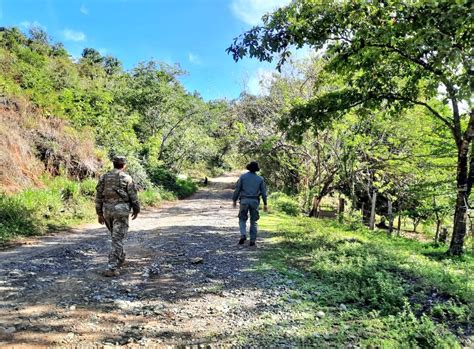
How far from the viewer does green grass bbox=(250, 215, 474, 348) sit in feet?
Answer: 15.1

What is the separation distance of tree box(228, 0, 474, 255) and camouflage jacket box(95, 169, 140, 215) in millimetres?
3629

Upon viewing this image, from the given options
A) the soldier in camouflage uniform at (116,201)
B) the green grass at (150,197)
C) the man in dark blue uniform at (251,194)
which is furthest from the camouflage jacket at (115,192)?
the green grass at (150,197)

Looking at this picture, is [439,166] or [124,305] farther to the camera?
[439,166]

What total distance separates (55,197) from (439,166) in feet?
45.2

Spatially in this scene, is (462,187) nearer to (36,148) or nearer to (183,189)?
(36,148)

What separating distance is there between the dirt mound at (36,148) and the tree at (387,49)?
936cm

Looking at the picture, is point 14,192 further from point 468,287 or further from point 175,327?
point 468,287

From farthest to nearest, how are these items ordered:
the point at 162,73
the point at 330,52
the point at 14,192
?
the point at 162,73 < the point at 14,192 < the point at 330,52

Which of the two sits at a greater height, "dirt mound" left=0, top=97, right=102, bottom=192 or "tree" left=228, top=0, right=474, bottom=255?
"tree" left=228, top=0, right=474, bottom=255

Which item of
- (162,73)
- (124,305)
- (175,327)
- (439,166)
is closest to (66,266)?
(124,305)

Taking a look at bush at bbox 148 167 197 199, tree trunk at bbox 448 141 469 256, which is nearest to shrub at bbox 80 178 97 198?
bush at bbox 148 167 197 199

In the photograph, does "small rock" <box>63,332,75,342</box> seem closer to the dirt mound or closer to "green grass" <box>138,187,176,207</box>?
the dirt mound

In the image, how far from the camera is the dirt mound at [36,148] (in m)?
13.1

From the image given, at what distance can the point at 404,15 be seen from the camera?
6566mm
